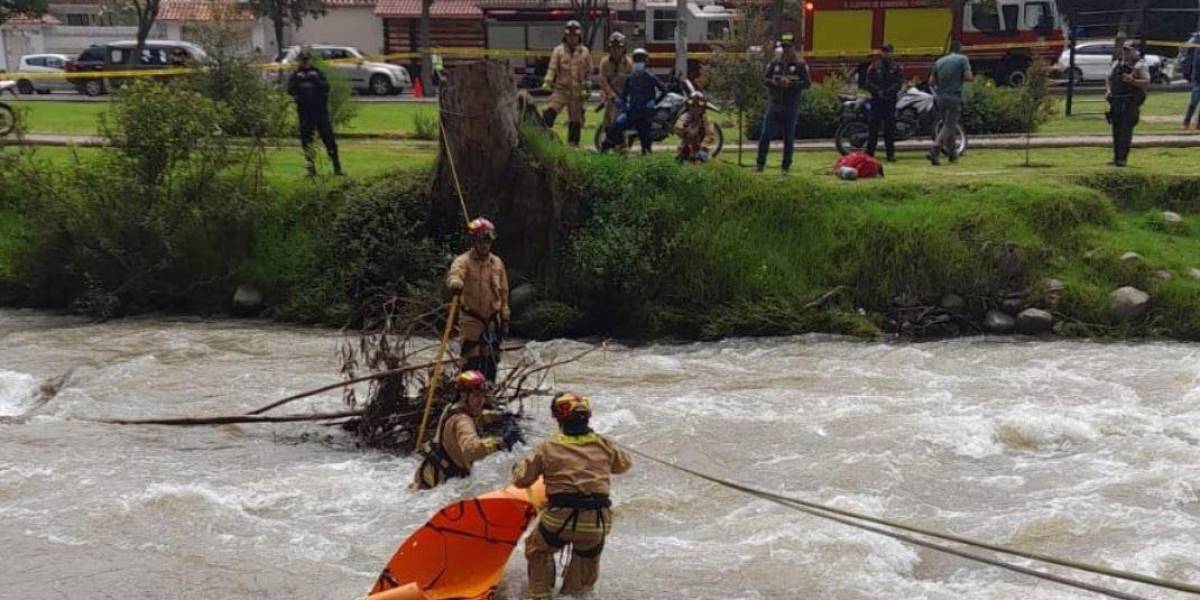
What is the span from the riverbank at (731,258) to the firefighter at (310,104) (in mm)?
862

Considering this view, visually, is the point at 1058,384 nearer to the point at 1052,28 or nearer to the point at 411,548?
the point at 411,548

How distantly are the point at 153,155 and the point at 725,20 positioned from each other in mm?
23961

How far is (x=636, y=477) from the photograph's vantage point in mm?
9906

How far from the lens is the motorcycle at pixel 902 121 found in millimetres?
19250

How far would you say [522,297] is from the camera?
14.7m

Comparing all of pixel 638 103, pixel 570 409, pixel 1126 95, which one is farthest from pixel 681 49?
pixel 570 409

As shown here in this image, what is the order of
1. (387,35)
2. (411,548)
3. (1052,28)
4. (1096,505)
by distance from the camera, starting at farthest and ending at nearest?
(387,35), (1052,28), (1096,505), (411,548)

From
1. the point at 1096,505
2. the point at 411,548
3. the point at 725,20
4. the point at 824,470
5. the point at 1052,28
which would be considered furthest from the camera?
Answer: the point at 725,20

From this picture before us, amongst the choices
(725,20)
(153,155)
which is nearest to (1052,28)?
(725,20)

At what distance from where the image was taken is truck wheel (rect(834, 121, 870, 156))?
19.2 meters

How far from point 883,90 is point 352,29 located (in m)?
32.1

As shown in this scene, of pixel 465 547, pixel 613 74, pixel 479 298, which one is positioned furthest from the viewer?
pixel 613 74

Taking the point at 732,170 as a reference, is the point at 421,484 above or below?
below

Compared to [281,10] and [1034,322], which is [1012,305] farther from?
[281,10]
